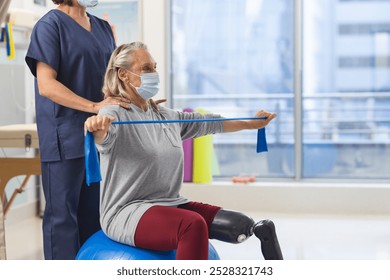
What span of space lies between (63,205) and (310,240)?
1.80m

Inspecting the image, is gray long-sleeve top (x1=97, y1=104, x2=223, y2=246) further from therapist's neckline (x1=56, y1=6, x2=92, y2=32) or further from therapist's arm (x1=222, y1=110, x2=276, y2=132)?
therapist's neckline (x1=56, y1=6, x2=92, y2=32)

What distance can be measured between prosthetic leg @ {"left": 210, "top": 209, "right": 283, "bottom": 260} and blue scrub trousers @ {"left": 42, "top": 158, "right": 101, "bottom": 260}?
0.58m

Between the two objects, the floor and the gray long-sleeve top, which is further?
the floor

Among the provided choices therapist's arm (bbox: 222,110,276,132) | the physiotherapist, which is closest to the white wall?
the physiotherapist

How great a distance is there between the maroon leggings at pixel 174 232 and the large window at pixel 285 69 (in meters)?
3.03

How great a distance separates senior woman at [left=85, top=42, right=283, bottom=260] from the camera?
1946 millimetres

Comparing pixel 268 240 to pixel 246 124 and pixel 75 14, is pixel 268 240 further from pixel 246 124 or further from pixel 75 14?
pixel 75 14

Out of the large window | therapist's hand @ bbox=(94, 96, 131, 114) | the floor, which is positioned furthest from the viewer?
the large window

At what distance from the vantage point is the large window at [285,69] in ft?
16.9

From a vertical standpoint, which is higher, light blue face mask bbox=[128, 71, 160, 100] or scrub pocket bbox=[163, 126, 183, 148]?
light blue face mask bbox=[128, 71, 160, 100]

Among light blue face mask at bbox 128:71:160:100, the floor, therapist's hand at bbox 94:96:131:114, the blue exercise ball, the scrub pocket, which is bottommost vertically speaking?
the floor

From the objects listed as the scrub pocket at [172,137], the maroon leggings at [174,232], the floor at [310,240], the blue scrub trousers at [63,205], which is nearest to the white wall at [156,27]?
the floor at [310,240]

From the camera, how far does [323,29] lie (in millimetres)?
5207

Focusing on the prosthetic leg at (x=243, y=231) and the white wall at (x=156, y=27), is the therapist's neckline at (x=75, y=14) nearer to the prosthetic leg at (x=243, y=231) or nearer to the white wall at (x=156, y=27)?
the prosthetic leg at (x=243, y=231)
